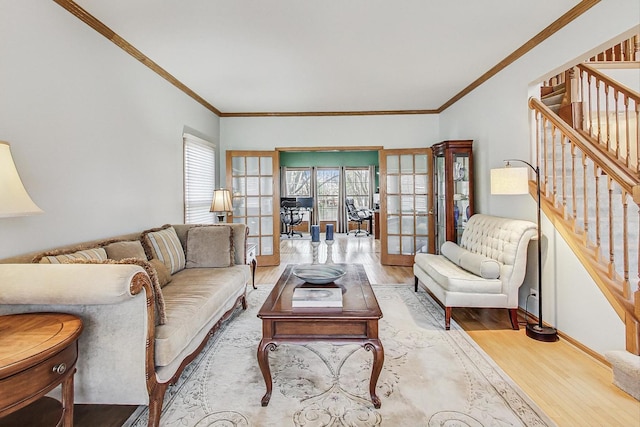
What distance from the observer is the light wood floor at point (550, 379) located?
1.83 m

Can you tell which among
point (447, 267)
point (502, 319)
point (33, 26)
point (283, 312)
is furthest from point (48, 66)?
point (502, 319)

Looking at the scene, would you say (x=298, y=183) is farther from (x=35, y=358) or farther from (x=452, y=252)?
(x=35, y=358)

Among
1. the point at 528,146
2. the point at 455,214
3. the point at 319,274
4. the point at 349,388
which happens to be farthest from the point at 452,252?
the point at 349,388

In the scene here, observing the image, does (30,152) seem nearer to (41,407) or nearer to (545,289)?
(41,407)

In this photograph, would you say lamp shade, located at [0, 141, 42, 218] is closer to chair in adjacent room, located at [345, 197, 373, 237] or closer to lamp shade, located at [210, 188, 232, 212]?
lamp shade, located at [210, 188, 232, 212]

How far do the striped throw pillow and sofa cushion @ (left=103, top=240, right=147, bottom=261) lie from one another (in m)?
0.08

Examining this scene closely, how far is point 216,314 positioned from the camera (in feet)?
8.67

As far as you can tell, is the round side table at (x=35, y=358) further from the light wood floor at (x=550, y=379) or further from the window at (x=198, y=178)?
the window at (x=198, y=178)

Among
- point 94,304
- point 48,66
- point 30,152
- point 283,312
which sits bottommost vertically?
point 283,312

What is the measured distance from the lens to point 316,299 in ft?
6.76

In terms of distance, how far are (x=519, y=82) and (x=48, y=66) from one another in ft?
13.5

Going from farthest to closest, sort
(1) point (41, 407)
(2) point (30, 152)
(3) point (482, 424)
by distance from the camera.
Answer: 1. (2) point (30, 152)
2. (3) point (482, 424)
3. (1) point (41, 407)

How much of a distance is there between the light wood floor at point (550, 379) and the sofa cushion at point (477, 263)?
523 millimetres

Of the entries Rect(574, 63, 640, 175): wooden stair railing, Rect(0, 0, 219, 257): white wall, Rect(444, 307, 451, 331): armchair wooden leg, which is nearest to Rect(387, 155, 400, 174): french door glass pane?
Rect(574, 63, 640, 175): wooden stair railing
